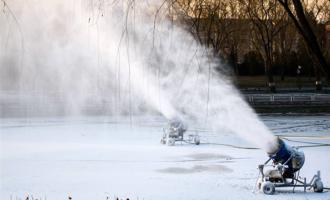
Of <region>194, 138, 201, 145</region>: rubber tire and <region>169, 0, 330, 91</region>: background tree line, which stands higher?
<region>169, 0, 330, 91</region>: background tree line

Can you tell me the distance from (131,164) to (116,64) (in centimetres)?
786

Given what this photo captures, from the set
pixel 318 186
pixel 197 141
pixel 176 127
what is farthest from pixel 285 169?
pixel 176 127

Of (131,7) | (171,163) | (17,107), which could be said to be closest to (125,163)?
(171,163)

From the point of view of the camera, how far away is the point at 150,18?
20.4 ft

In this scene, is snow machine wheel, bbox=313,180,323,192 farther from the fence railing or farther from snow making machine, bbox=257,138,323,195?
the fence railing

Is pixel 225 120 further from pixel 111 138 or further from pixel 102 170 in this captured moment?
pixel 102 170

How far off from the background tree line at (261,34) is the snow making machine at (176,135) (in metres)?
3.36

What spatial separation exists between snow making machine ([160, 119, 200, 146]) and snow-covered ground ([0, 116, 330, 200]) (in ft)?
1.08

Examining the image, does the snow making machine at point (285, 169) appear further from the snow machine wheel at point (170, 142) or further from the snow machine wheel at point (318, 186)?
the snow machine wheel at point (170, 142)

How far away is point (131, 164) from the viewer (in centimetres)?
1448

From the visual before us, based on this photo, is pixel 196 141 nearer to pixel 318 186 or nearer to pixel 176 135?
pixel 176 135

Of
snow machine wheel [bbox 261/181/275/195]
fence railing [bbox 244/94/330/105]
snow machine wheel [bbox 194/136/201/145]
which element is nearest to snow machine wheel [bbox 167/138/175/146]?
snow machine wheel [bbox 194/136/201/145]

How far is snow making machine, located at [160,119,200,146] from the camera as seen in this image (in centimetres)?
1917

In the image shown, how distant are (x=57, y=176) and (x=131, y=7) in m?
8.11
